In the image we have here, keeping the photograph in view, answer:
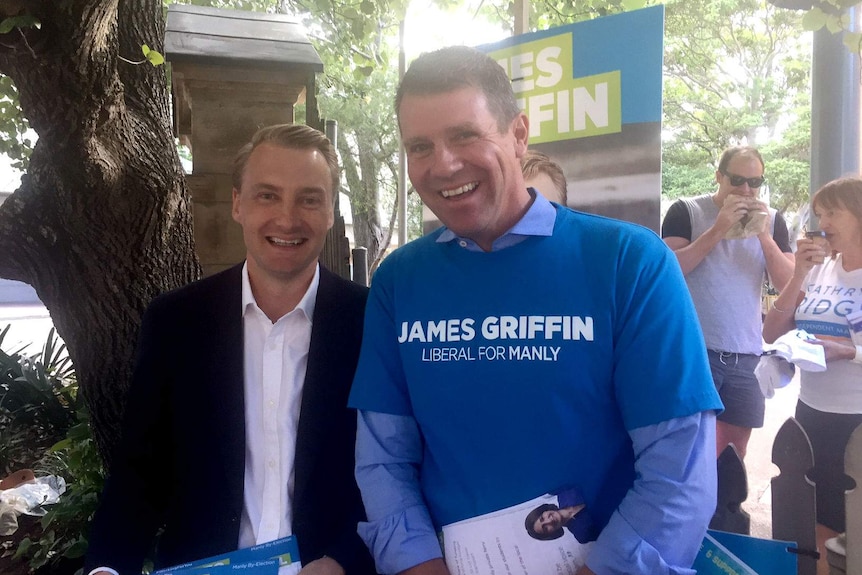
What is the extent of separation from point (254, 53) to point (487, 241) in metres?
2.79

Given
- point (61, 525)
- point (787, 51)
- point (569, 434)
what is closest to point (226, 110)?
point (61, 525)

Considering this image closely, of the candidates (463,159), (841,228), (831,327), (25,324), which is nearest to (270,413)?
(463,159)

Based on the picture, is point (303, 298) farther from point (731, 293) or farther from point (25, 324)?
point (25, 324)

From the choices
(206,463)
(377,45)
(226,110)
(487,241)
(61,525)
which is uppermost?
(377,45)

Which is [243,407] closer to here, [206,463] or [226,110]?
[206,463]

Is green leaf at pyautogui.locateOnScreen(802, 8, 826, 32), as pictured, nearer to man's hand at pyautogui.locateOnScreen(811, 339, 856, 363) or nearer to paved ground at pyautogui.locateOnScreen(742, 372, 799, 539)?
man's hand at pyautogui.locateOnScreen(811, 339, 856, 363)

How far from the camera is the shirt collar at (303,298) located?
2051 mm

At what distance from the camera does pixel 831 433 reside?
2.97 metres

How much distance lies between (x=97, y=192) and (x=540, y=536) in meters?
2.34

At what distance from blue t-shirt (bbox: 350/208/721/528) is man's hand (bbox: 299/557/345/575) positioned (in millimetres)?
386

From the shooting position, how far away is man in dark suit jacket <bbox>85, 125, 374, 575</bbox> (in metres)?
1.88

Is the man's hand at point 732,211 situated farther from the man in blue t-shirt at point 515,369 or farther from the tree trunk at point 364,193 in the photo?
the tree trunk at point 364,193

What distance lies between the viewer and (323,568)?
179 centimetres

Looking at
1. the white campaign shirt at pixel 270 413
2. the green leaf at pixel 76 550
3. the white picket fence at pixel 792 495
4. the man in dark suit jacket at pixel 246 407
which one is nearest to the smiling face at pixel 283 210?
the man in dark suit jacket at pixel 246 407
